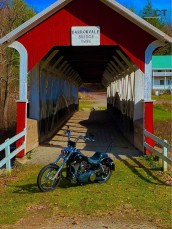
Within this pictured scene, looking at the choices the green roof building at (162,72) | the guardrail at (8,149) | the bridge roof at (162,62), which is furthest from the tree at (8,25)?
the bridge roof at (162,62)

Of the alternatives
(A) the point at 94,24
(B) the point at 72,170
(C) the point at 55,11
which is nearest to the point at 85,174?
(B) the point at 72,170

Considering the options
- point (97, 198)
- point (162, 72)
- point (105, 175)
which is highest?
point (162, 72)

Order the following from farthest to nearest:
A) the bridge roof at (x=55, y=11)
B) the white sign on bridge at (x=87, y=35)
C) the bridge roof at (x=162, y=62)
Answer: the bridge roof at (x=162, y=62)
the white sign on bridge at (x=87, y=35)
the bridge roof at (x=55, y=11)

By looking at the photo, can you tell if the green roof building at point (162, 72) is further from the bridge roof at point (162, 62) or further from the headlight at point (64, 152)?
the headlight at point (64, 152)

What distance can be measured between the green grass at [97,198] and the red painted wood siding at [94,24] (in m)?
4.30

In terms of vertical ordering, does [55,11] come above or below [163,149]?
above

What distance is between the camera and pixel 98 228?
5.95m

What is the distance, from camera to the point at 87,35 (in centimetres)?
1238

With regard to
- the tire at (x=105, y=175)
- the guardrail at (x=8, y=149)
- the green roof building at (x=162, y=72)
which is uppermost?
the green roof building at (x=162, y=72)

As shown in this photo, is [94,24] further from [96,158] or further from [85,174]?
[85,174]

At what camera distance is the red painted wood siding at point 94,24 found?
1239 centimetres

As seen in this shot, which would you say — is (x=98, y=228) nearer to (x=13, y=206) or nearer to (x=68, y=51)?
(x=13, y=206)

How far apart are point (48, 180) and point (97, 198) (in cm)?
107

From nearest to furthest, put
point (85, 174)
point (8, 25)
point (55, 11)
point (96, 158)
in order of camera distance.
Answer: point (85, 174) → point (96, 158) → point (55, 11) → point (8, 25)
